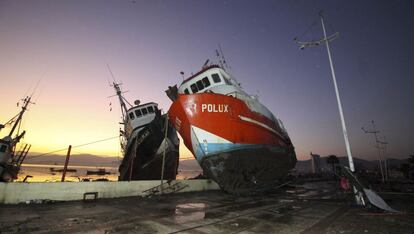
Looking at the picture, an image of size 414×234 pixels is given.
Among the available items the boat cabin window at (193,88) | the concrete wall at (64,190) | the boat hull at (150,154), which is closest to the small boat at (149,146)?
the boat hull at (150,154)

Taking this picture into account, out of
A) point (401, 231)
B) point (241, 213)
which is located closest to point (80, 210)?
point (241, 213)

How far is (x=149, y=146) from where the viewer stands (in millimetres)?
21188

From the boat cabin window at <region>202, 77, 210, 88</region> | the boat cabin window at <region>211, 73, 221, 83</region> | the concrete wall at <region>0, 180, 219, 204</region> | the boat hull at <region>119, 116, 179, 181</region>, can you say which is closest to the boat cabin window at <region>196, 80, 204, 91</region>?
the boat cabin window at <region>202, 77, 210, 88</region>

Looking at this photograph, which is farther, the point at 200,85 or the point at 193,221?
the point at 200,85

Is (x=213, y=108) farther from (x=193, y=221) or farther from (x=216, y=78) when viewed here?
(x=193, y=221)

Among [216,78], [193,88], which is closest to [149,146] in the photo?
[193,88]

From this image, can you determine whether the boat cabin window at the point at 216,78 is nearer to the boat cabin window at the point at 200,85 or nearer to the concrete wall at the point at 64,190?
the boat cabin window at the point at 200,85

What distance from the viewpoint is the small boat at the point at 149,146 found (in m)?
20.9

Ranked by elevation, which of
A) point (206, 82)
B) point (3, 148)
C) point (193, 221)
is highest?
point (206, 82)

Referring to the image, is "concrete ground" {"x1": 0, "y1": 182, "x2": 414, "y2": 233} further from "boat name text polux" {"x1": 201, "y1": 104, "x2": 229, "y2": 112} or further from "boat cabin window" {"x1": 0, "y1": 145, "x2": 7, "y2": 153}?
"boat cabin window" {"x1": 0, "y1": 145, "x2": 7, "y2": 153}

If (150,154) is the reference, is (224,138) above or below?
above

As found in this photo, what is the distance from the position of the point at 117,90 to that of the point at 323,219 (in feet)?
89.1

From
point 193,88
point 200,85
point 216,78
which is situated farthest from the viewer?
point 193,88

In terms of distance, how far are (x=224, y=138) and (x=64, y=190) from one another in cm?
886
